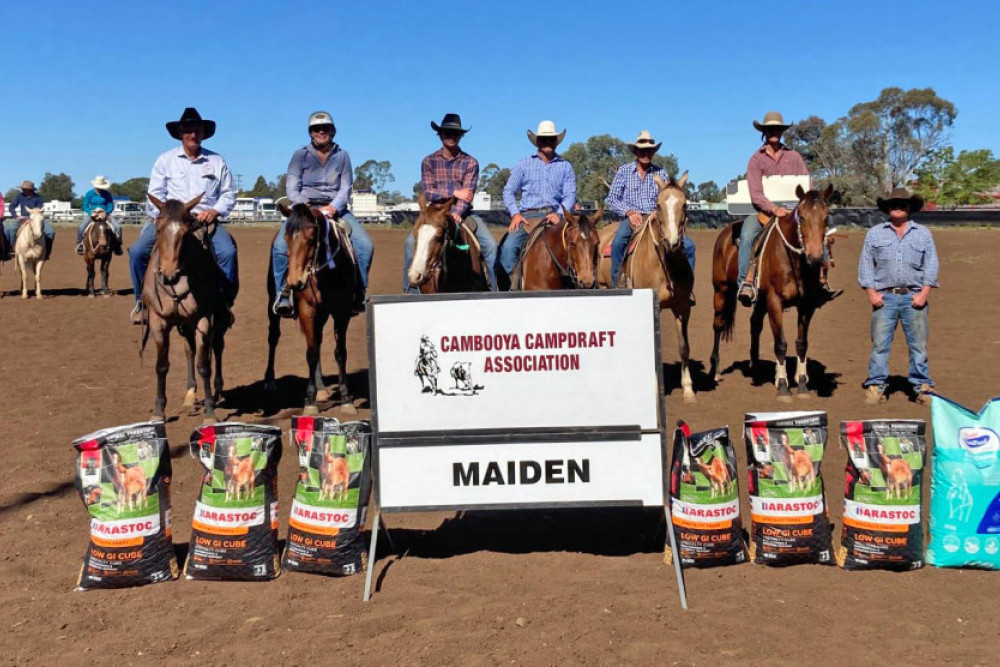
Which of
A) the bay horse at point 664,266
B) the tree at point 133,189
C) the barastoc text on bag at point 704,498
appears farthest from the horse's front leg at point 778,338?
the tree at point 133,189

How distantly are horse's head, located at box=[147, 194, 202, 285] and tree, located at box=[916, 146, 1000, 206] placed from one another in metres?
73.6

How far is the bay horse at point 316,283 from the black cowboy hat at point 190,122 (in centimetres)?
114

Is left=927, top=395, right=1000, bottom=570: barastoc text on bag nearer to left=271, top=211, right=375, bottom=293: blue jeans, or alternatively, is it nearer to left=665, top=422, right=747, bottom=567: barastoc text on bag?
left=665, top=422, right=747, bottom=567: barastoc text on bag

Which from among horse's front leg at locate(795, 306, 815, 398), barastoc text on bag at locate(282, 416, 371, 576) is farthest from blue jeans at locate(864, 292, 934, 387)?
barastoc text on bag at locate(282, 416, 371, 576)

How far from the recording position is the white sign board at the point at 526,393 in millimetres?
5254

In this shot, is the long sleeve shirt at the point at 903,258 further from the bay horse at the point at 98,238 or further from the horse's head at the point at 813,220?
the bay horse at the point at 98,238

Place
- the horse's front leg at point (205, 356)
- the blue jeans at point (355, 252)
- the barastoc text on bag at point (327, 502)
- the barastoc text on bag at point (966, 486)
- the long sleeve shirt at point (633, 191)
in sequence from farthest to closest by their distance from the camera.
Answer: the long sleeve shirt at point (633, 191) → the blue jeans at point (355, 252) → the horse's front leg at point (205, 356) → the barastoc text on bag at point (327, 502) → the barastoc text on bag at point (966, 486)

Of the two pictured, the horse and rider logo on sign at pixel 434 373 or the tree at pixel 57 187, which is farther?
the tree at pixel 57 187

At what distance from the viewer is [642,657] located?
14.3 ft

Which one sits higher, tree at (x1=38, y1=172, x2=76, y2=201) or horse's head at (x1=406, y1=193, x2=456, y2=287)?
tree at (x1=38, y1=172, x2=76, y2=201)

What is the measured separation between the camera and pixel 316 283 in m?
9.59

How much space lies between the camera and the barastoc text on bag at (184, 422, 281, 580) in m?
5.26

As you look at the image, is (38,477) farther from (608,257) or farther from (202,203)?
(608,257)

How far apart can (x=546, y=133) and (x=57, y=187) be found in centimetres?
16901
